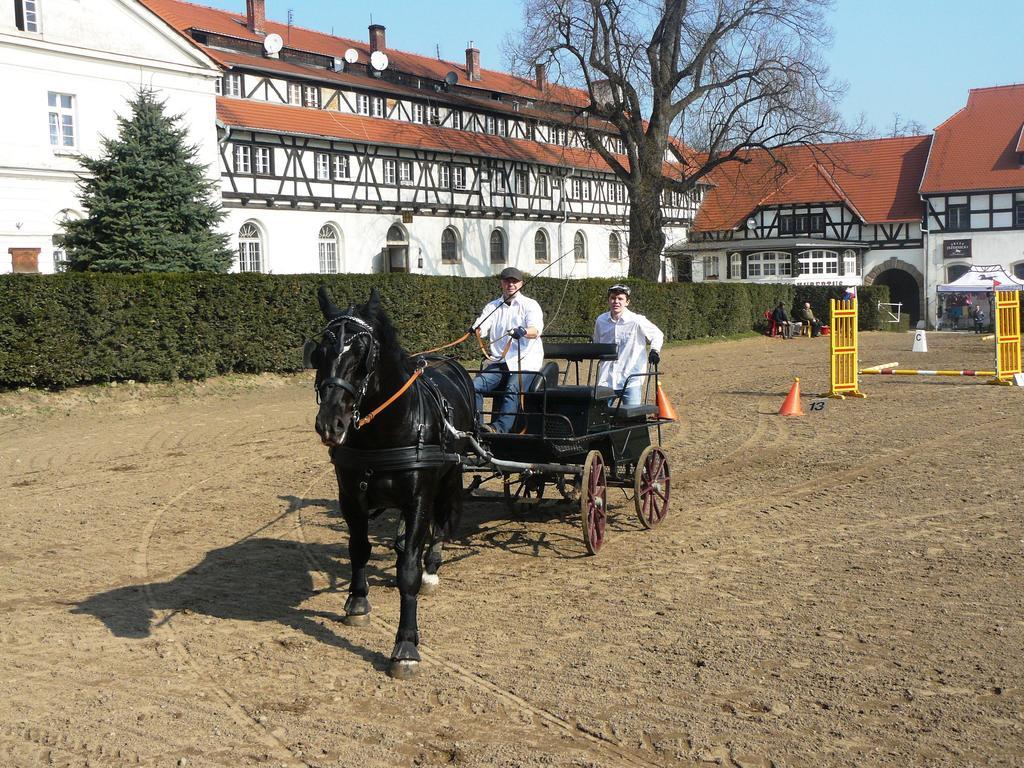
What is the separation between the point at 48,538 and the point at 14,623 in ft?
8.25

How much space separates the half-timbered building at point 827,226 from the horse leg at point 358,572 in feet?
180

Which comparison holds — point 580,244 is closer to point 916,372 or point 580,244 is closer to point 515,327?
point 916,372

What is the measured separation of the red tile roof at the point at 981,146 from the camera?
56.2 m

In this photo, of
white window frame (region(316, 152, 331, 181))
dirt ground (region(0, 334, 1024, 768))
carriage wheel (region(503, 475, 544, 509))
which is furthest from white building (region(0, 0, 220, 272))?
carriage wheel (region(503, 475, 544, 509))

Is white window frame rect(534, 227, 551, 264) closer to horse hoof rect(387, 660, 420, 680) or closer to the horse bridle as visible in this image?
the horse bridle

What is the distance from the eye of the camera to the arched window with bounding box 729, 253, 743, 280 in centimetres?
6309

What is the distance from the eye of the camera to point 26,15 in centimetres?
2994

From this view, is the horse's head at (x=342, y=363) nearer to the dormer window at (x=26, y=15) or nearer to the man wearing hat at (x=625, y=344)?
the man wearing hat at (x=625, y=344)

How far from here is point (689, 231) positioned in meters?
64.4

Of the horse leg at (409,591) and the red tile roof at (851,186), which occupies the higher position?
the red tile roof at (851,186)

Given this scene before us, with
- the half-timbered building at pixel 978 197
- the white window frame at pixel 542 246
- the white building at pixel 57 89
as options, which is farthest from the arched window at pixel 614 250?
the white building at pixel 57 89

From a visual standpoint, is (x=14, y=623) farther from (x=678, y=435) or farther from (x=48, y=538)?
(x=678, y=435)

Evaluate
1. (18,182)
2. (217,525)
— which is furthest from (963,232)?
(217,525)

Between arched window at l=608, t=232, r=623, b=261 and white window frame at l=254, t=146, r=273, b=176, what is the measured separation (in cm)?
2260
